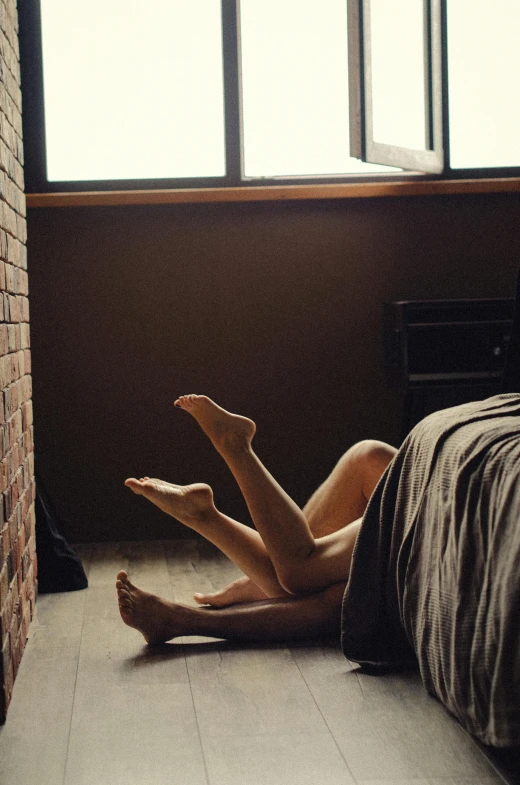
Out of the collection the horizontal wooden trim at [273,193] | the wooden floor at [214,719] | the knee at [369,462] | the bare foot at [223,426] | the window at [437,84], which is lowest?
the wooden floor at [214,719]

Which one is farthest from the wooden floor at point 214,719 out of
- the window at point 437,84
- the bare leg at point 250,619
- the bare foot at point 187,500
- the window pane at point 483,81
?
the window pane at point 483,81

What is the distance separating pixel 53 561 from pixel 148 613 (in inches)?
28.2

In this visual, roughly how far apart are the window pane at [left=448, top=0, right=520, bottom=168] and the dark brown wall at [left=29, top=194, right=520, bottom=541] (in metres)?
0.25

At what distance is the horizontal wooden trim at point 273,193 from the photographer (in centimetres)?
323

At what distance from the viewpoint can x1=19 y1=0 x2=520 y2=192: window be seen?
10.9 ft

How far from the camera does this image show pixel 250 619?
210 cm

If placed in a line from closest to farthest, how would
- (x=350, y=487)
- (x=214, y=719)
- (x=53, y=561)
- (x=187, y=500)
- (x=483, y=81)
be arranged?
1. (x=214, y=719)
2. (x=187, y=500)
3. (x=350, y=487)
4. (x=53, y=561)
5. (x=483, y=81)

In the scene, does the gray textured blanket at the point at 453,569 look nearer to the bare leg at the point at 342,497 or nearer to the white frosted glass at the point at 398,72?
the bare leg at the point at 342,497

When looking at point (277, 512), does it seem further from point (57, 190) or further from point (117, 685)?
point (57, 190)

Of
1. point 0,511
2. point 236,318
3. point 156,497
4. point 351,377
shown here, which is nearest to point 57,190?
point 236,318

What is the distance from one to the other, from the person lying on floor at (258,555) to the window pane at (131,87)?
1.53 meters

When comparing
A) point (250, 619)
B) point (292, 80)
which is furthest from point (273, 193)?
point (250, 619)

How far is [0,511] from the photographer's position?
5.63ft

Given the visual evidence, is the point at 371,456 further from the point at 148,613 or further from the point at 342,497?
the point at 148,613
